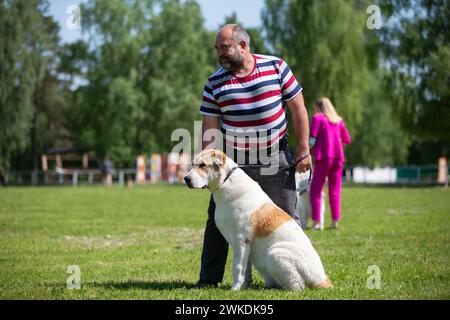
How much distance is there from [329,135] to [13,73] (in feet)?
105

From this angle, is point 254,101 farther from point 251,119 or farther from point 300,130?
point 300,130

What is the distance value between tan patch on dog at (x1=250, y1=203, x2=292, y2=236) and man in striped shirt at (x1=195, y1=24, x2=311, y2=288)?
587 mm

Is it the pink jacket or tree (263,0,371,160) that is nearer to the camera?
the pink jacket

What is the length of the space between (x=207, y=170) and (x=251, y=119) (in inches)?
30.6

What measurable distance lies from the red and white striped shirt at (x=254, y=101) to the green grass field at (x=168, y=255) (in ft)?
4.99

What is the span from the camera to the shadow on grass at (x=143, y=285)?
6191 millimetres

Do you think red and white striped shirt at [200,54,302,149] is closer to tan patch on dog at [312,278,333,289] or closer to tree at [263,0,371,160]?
tan patch on dog at [312,278,333,289]

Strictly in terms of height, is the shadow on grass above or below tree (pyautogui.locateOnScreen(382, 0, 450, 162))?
below

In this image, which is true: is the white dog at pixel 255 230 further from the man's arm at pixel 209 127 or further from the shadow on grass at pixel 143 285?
the shadow on grass at pixel 143 285

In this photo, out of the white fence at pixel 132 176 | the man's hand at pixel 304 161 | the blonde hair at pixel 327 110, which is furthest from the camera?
the white fence at pixel 132 176

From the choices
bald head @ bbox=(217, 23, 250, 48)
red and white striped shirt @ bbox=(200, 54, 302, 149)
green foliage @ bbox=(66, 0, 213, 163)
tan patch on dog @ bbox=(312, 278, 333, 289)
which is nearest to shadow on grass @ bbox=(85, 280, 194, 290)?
tan patch on dog @ bbox=(312, 278, 333, 289)

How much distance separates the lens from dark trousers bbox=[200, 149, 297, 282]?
20.5 ft

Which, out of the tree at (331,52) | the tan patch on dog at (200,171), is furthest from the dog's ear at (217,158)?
the tree at (331,52)
